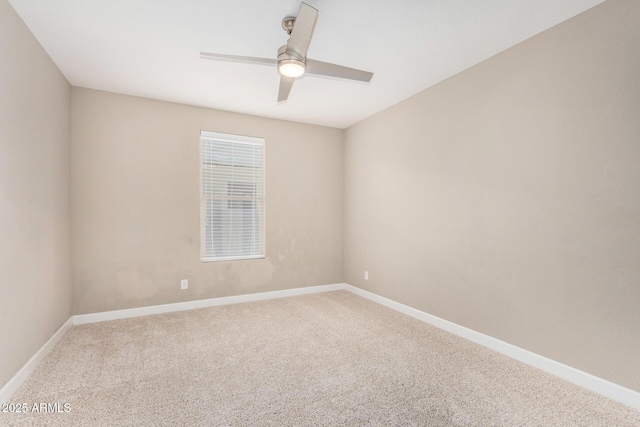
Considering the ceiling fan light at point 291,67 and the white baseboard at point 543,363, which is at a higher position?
the ceiling fan light at point 291,67

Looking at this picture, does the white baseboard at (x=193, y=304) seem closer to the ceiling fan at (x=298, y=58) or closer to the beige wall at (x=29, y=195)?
the beige wall at (x=29, y=195)

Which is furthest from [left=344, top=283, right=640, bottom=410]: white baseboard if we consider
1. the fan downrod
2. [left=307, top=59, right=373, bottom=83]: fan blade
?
the fan downrod

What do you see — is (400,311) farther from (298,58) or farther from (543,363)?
(298,58)

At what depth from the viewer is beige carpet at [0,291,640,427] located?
5.89ft

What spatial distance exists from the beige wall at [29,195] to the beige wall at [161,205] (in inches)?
10.8

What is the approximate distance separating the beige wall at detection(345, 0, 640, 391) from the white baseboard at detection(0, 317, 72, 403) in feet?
11.5

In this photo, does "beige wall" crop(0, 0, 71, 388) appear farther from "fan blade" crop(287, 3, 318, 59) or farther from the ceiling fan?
"fan blade" crop(287, 3, 318, 59)

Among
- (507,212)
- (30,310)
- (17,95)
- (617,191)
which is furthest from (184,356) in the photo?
(617,191)

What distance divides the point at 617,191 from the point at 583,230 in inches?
12.6

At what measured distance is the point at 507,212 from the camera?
261 cm

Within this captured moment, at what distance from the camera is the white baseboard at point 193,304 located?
3.40 m

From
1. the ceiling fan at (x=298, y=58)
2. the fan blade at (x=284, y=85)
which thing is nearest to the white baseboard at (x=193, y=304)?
the fan blade at (x=284, y=85)

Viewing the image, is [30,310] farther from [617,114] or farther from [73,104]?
[617,114]

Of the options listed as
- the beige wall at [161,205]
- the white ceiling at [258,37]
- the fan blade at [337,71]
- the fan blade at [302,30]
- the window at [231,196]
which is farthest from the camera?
the window at [231,196]
